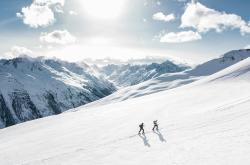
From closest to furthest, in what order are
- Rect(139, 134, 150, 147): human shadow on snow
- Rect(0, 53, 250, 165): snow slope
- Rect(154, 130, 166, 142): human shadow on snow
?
1. Rect(0, 53, 250, 165): snow slope
2. Rect(139, 134, 150, 147): human shadow on snow
3. Rect(154, 130, 166, 142): human shadow on snow

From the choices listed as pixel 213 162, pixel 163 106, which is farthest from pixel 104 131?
→ pixel 213 162

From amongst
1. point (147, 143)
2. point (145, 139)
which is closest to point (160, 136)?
point (145, 139)

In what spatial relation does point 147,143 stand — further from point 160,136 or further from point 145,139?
point 160,136

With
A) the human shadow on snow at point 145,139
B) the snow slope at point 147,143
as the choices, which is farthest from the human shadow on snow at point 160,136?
the human shadow on snow at point 145,139

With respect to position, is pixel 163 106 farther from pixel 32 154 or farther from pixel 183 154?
pixel 183 154

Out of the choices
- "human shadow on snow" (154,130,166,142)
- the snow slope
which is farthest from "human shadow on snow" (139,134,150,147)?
"human shadow on snow" (154,130,166,142)

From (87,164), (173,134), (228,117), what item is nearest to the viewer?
(87,164)

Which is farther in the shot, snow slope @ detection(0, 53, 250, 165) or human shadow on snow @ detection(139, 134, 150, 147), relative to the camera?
human shadow on snow @ detection(139, 134, 150, 147)

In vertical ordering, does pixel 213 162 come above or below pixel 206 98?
below

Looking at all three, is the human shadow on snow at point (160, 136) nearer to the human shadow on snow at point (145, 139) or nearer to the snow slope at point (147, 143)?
the snow slope at point (147, 143)

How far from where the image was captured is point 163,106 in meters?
63.0

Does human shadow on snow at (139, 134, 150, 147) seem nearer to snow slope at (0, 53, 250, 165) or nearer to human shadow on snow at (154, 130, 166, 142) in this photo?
snow slope at (0, 53, 250, 165)

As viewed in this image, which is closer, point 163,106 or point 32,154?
point 32,154

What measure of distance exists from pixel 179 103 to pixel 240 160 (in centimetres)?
3984
